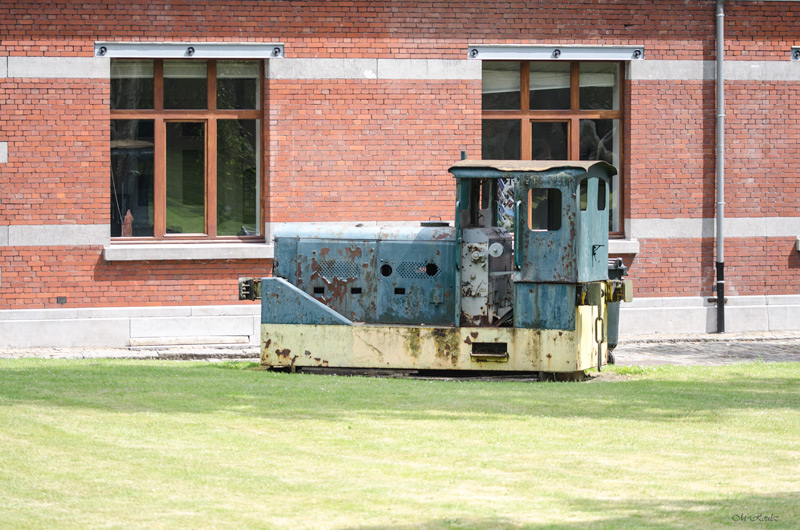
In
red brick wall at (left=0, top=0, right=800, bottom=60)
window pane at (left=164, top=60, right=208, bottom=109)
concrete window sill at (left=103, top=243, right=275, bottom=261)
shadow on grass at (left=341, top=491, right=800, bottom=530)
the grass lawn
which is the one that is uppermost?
red brick wall at (left=0, top=0, right=800, bottom=60)

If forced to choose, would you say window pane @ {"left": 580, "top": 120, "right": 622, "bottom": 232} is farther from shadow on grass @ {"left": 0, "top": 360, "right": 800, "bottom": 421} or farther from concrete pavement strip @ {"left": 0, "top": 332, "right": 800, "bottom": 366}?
shadow on grass @ {"left": 0, "top": 360, "right": 800, "bottom": 421}

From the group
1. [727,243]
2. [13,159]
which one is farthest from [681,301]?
[13,159]

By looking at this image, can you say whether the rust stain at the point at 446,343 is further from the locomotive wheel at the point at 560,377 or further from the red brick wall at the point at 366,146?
the red brick wall at the point at 366,146

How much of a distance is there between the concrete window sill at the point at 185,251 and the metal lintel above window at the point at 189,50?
2.71m

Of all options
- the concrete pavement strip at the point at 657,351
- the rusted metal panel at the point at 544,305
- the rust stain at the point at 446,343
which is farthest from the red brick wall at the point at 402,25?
the rusted metal panel at the point at 544,305

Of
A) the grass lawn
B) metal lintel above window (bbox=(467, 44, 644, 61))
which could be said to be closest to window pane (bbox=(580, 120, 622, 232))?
metal lintel above window (bbox=(467, 44, 644, 61))

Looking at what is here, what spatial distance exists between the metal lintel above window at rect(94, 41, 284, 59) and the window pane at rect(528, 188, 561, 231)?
6.43 m

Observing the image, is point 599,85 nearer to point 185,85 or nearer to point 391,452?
point 185,85

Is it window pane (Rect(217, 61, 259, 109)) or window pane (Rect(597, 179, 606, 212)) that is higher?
window pane (Rect(217, 61, 259, 109))

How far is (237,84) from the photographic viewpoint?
1789cm

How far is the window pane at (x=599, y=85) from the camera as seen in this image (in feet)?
61.5

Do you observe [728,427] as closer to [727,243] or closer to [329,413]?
[329,413]

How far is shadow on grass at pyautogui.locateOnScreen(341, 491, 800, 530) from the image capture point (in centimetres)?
614

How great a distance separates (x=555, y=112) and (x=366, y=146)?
3.07m
